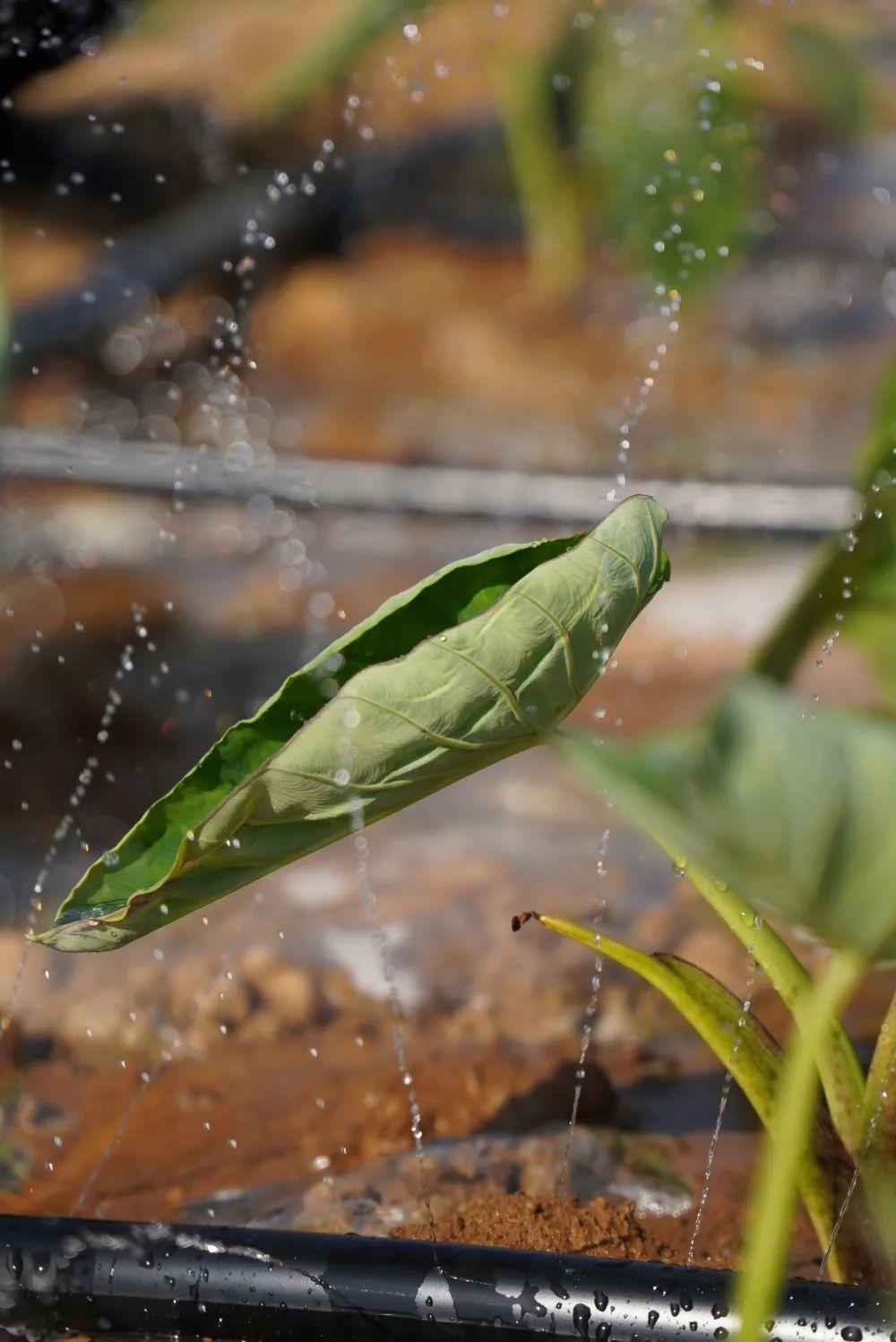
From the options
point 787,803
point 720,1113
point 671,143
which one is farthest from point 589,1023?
point 671,143

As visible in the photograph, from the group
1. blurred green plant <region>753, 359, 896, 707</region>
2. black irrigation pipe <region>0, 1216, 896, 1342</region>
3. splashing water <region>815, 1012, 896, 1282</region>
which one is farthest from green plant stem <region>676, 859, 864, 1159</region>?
→ blurred green plant <region>753, 359, 896, 707</region>

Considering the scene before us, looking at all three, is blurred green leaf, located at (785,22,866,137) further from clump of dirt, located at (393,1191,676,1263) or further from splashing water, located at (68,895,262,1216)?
clump of dirt, located at (393,1191,676,1263)

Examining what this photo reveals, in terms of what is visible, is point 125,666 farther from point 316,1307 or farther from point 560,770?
point 316,1307

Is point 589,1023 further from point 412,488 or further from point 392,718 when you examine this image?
point 412,488

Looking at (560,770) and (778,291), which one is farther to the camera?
(778,291)

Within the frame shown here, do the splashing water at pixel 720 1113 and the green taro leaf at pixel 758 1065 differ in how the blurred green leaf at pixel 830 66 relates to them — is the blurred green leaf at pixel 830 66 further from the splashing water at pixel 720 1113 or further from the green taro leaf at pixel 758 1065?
the green taro leaf at pixel 758 1065

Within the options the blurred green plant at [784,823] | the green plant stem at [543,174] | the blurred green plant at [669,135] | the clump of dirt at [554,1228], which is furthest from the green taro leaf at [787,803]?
the green plant stem at [543,174]

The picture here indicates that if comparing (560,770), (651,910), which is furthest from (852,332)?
(651,910)
